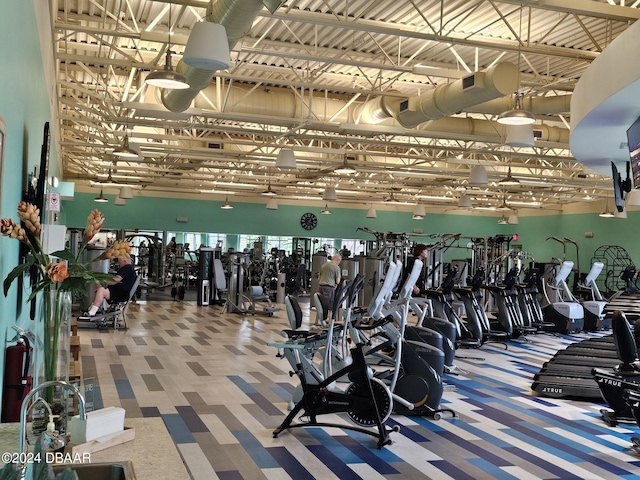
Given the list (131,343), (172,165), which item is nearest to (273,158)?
(172,165)

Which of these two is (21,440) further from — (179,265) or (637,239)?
(637,239)

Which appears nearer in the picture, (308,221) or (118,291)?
(118,291)

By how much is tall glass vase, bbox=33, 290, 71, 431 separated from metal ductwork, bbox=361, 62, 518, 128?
19.7 feet

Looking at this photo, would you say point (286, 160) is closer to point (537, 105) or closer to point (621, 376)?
point (537, 105)

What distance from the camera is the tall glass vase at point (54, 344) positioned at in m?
2.89

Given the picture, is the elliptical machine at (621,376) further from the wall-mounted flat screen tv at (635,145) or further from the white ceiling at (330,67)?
the white ceiling at (330,67)

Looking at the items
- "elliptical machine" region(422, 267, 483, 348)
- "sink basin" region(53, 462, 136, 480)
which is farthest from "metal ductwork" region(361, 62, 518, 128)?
"sink basin" region(53, 462, 136, 480)

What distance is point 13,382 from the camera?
350 cm

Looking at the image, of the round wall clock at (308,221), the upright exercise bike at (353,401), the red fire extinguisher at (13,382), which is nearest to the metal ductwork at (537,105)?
the upright exercise bike at (353,401)

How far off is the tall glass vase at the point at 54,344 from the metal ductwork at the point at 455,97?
6.01 meters

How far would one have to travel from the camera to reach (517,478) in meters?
4.53

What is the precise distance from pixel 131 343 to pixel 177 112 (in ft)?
11.2

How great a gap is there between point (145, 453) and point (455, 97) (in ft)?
23.1

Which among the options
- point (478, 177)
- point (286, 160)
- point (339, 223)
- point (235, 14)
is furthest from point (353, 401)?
point (339, 223)
